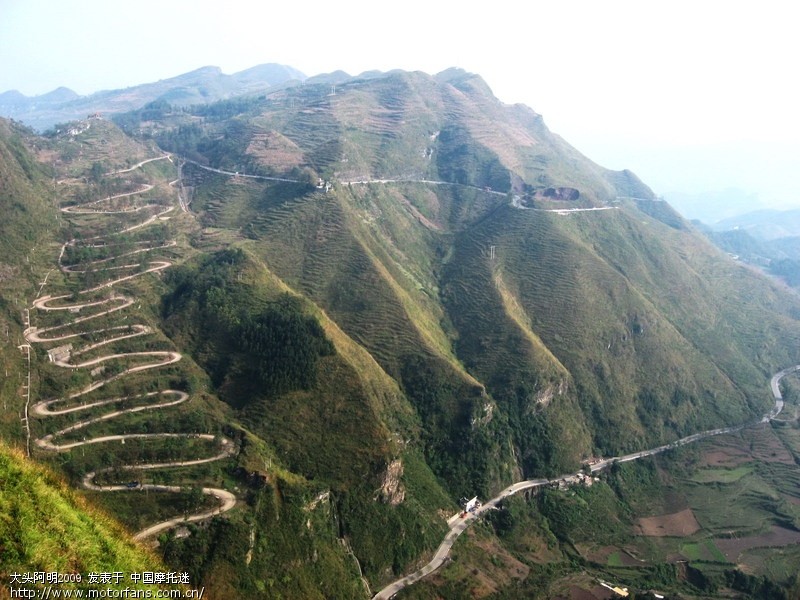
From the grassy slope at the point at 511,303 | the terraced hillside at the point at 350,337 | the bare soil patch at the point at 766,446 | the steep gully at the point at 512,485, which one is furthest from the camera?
the bare soil patch at the point at 766,446

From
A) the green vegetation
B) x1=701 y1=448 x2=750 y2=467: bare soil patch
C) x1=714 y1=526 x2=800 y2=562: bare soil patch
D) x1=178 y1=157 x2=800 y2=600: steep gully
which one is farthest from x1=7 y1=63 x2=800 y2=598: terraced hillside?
the green vegetation

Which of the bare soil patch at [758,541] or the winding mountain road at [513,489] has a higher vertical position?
the winding mountain road at [513,489]

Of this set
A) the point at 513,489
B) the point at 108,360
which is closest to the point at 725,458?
the point at 513,489

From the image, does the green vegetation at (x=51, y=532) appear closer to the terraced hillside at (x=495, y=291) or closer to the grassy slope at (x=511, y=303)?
the terraced hillside at (x=495, y=291)

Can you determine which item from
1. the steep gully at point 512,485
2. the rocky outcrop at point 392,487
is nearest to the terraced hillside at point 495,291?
the steep gully at point 512,485

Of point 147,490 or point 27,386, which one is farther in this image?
point 27,386

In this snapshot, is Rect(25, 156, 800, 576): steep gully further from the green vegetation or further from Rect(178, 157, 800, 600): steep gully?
the green vegetation

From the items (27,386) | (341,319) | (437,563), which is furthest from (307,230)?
(437,563)

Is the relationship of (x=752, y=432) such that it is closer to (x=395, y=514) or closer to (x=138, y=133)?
(x=395, y=514)

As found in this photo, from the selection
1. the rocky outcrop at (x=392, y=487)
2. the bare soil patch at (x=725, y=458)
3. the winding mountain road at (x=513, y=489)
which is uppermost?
the rocky outcrop at (x=392, y=487)
